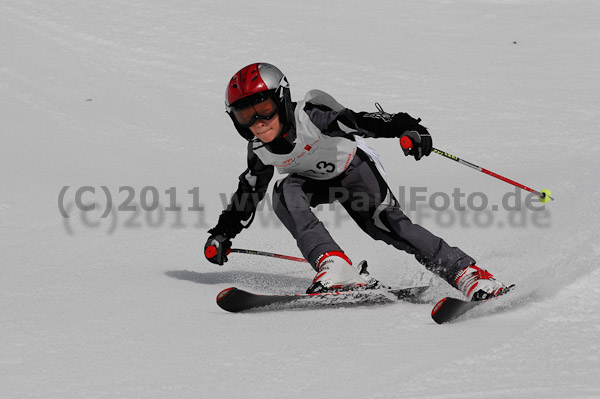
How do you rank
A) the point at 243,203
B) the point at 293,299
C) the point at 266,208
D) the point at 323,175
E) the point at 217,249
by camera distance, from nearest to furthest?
the point at 293,299
the point at 323,175
the point at 217,249
the point at 243,203
the point at 266,208

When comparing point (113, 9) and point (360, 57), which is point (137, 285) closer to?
point (360, 57)

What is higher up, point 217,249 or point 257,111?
point 257,111

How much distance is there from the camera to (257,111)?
4.61 meters

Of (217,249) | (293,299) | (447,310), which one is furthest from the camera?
(217,249)

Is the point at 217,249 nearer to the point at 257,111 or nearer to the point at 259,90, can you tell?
the point at 257,111

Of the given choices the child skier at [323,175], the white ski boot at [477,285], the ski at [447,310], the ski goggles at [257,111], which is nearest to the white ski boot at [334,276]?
the child skier at [323,175]

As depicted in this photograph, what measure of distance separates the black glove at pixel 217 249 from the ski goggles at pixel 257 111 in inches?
34.5

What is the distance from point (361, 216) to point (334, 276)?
0.75 m

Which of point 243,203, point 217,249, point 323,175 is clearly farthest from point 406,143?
point 217,249

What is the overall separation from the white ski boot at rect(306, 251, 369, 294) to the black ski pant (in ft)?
0.23

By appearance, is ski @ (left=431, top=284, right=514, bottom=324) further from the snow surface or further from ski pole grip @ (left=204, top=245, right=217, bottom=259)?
ski pole grip @ (left=204, top=245, right=217, bottom=259)

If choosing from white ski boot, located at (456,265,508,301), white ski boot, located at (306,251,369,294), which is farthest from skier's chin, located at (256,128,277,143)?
white ski boot, located at (456,265,508,301)

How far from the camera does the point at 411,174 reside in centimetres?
889

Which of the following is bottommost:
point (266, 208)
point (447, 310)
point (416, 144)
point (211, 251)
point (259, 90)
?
point (447, 310)
